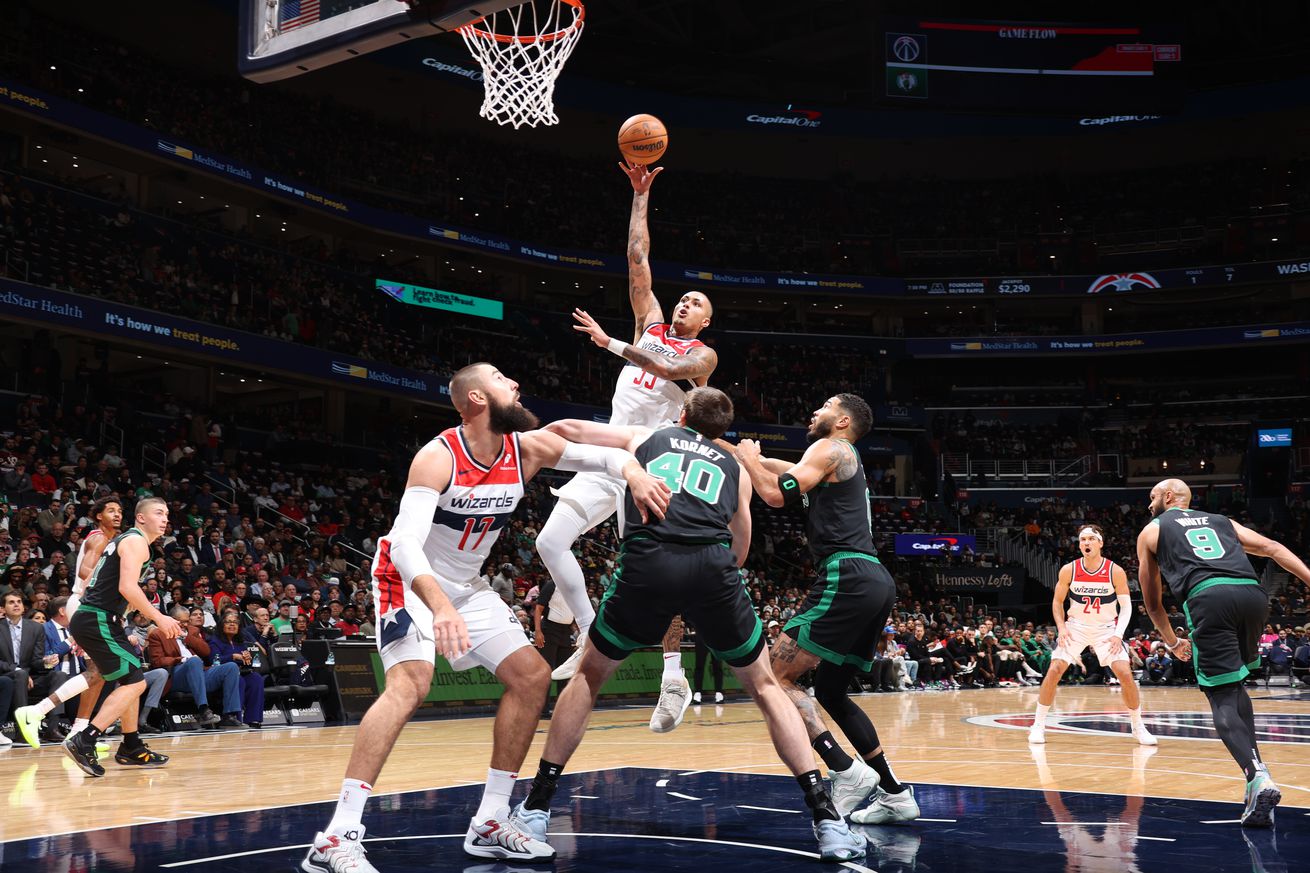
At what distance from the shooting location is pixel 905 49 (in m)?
34.6

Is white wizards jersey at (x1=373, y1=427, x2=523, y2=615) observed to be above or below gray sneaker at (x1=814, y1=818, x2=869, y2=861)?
above

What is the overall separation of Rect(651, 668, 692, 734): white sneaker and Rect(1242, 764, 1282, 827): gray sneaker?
3.12 meters

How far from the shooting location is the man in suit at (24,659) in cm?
1225

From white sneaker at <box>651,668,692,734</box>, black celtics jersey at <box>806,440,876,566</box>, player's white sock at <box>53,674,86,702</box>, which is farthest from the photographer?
player's white sock at <box>53,674,86,702</box>

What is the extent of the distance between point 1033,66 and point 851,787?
33238 millimetres

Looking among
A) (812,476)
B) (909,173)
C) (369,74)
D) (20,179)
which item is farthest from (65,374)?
(909,173)

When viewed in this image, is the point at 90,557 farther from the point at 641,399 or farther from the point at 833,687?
the point at 833,687

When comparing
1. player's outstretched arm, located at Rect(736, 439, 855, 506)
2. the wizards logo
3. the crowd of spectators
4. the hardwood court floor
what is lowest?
the hardwood court floor

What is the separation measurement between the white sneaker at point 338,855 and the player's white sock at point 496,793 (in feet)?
2.43

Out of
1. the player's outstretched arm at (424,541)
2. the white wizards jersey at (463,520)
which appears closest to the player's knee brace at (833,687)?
the white wizards jersey at (463,520)

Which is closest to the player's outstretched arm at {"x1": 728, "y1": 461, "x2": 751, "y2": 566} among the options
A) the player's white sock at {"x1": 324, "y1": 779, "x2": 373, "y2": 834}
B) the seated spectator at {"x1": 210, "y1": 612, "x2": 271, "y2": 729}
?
the player's white sock at {"x1": 324, "y1": 779, "x2": 373, "y2": 834}

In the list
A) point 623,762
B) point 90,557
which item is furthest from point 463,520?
point 90,557

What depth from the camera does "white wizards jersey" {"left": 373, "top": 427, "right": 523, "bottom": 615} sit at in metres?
5.54

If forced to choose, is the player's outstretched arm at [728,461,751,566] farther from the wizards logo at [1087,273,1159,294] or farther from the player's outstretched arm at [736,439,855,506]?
the wizards logo at [1087,273,1159,294]
